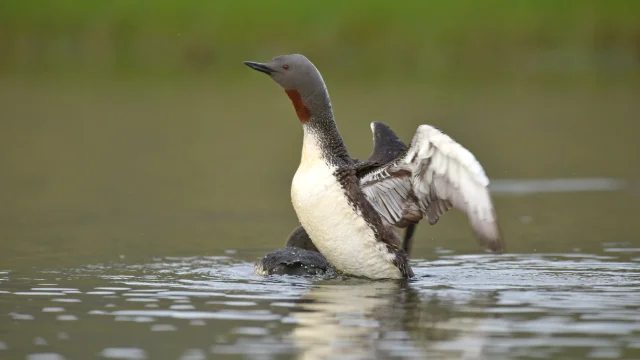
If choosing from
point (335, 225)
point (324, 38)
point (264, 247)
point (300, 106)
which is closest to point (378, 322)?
point (335, 225)

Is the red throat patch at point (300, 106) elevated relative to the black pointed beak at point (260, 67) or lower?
lower

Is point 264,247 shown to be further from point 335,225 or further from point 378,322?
point 378,322

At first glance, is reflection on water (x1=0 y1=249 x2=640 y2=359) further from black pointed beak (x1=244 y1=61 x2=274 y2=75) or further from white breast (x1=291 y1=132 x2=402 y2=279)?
black pointed beak (x1=244 y1=61 x2=274 y2=75)

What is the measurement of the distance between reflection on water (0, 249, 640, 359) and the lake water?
0.05 feet

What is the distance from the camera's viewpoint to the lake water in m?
7.01

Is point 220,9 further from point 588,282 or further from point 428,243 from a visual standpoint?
point 588,282

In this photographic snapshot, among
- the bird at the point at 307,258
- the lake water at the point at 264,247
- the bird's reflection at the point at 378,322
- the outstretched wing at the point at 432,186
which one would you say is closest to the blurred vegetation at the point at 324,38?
the lake water at the point at 264,247

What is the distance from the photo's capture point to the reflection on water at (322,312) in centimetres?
673

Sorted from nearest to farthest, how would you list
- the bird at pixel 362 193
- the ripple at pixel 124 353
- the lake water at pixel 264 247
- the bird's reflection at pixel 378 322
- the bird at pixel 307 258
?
1. the ripple at pixel 124 353
2. the bird's reflection at pixel 378 322
3. the lake water at pixel 264 247
4. the bird at pixel 362 193
5. the bird at pixel 307 258

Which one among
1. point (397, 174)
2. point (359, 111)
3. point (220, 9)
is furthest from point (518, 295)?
point (220, 9)

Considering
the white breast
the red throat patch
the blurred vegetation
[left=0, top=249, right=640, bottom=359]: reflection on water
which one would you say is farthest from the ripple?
the blurred vegetation

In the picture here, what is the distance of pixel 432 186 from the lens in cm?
916

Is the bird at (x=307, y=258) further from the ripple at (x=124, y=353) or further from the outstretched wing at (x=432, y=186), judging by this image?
the ripple at (x=124, y=353)

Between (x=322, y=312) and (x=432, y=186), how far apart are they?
1733mm
